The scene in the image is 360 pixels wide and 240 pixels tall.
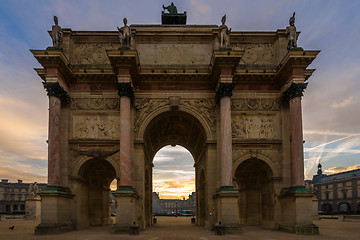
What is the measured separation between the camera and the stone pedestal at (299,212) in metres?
22.5

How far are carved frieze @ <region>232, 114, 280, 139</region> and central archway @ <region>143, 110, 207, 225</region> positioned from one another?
8.87 feet

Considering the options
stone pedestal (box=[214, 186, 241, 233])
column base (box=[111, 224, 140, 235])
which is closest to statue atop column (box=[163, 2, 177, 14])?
stone pedestal (box=[214, 186, 241, 233])

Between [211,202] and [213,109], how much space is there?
7.28 metres

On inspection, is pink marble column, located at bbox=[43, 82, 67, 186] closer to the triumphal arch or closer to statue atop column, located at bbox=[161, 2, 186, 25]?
the triumphal arch

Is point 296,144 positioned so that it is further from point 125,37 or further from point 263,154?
point 125,37

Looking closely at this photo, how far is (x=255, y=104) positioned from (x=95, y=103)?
1288cm

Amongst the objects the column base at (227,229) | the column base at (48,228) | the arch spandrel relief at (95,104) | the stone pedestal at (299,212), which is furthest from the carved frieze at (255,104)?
the column base at (48,228)

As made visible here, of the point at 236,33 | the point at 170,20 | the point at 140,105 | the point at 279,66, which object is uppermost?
the point at 170,20

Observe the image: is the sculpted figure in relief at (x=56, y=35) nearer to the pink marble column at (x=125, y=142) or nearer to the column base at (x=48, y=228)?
the pink marble column at (x=125, y=142)

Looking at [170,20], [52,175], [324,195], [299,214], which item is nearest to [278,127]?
[299,214]

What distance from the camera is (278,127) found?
87.4 ft

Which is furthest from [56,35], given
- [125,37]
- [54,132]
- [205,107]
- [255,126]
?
[255,126]

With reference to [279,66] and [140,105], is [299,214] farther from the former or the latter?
[140,105]

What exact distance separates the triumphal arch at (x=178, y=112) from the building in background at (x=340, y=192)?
78.4m
